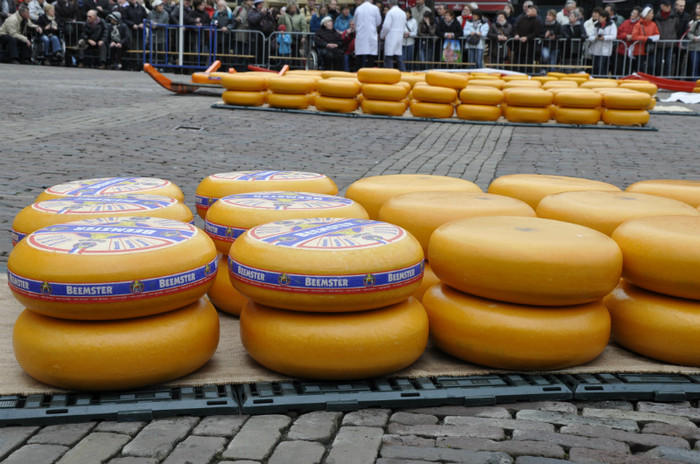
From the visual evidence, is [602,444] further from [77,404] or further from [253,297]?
[77,404]

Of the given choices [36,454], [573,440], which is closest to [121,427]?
[36,454]

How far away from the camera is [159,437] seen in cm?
249

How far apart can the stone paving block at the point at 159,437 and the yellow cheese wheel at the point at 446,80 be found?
10480 mm

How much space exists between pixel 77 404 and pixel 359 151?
6.87m

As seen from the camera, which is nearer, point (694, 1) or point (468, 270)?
point (468, 270)

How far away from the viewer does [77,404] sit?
268 cm

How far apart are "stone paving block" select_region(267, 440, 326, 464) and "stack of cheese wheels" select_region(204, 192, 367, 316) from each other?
3.78ft

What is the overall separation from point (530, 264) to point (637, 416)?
0.65 m

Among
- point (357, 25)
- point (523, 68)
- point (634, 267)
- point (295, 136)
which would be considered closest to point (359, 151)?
point (295, 136)

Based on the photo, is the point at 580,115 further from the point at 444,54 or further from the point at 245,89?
the point at 444,54

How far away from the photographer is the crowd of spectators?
1875 centimetres

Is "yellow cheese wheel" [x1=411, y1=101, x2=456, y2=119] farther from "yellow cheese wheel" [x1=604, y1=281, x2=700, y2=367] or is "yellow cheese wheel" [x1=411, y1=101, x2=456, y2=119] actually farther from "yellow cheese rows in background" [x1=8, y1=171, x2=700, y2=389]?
"yellow cheese wheel" [x1=604, y1=281, x2=700, y2=367]

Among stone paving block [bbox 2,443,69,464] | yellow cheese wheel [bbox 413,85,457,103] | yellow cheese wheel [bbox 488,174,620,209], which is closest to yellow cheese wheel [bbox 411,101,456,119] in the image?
yellow cheese wheel [bbox 413,85,457,103]

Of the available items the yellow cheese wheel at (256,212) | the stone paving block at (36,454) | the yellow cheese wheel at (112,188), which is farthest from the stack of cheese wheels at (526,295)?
the yellow cheese wheel at (112,188)
